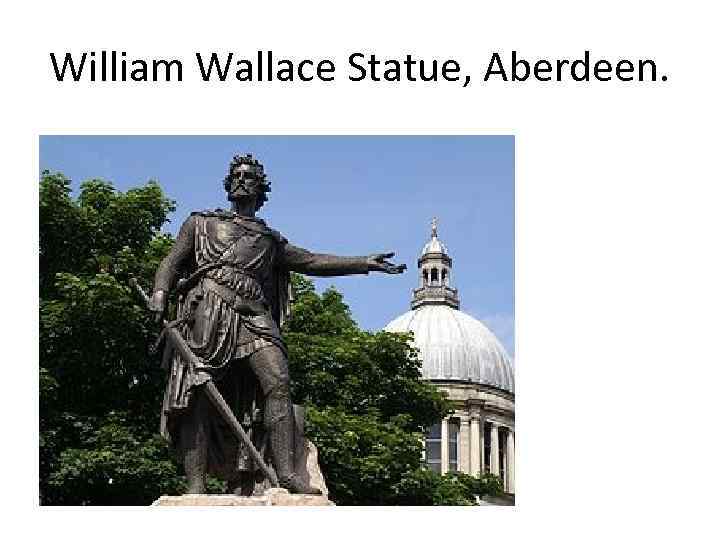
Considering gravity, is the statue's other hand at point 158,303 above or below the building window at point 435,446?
above

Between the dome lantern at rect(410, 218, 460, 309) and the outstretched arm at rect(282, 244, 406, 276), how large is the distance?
242ft

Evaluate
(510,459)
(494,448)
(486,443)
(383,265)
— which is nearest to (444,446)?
(486,443)

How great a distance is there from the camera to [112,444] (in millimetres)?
26500

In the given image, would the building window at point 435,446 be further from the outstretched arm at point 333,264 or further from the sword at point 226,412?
the sword at point 226,412

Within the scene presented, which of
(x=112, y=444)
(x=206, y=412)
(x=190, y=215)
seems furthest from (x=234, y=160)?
(x=112, y=444)

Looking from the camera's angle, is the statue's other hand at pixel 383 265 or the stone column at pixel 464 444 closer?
the statue's other hand at pixel 383 265

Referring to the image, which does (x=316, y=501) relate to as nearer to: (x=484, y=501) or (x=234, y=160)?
(x=234, y=160)

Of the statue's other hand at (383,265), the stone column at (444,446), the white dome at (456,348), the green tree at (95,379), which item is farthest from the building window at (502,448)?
the statue's other hand at (383,265)

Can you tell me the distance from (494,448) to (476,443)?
5.16 feet

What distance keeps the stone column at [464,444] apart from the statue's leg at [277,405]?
67.5 meters

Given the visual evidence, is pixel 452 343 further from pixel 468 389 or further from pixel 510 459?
pixel 510 459

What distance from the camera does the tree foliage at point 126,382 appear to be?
87.2ft

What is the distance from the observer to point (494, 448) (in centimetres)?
8331

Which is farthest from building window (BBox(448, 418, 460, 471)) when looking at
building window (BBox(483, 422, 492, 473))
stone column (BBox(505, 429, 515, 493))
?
stone column (BBox(505, 429, 515, 493))
